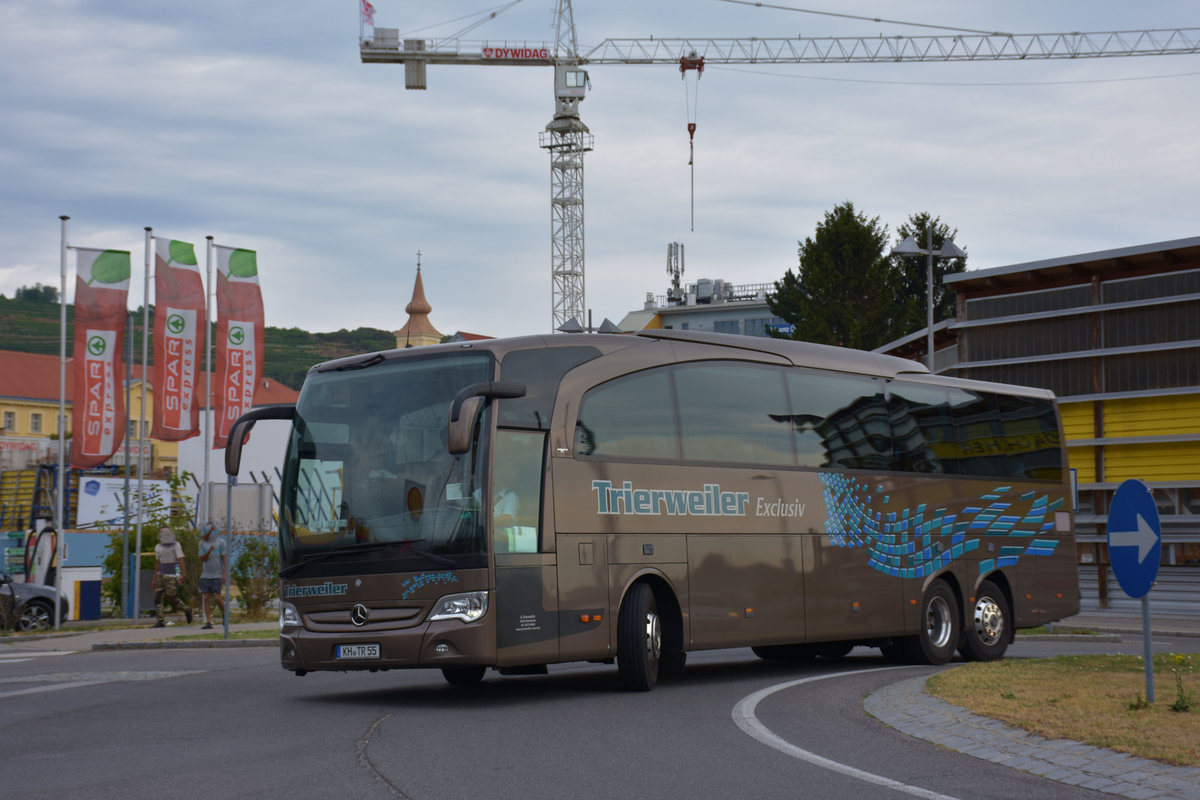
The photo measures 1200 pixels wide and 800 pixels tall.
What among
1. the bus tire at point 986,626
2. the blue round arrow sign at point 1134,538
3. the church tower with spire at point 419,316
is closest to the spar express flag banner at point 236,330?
the bus tire at point 986,626

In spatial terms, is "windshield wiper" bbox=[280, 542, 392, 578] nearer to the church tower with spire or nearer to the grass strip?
the grass strip

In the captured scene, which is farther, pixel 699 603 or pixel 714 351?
pixel 714 351

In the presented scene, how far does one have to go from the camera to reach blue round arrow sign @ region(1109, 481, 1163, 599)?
33.5ft

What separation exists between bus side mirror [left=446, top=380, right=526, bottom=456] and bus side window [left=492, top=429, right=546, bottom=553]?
1.32 feet

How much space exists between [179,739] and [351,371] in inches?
161

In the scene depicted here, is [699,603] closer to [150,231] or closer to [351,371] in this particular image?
[351,371]

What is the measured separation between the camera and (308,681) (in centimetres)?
1577

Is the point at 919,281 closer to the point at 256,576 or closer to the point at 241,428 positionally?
the point at 256,576

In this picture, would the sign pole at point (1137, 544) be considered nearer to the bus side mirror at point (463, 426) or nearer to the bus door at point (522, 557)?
the bus door at point (522, 557)

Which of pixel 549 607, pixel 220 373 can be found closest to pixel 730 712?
pixel 549 607

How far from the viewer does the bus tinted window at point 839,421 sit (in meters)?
16.0

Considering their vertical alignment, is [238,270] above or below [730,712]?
above

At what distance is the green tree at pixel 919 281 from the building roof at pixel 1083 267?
3213cm

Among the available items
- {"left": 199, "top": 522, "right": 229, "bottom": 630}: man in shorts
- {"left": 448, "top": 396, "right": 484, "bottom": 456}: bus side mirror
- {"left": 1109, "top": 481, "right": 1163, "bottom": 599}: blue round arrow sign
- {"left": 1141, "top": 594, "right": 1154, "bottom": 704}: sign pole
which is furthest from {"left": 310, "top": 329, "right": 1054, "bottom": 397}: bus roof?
{"left": 199, "top": 522, "right": 229, "bottom": 630}: man in shorts
